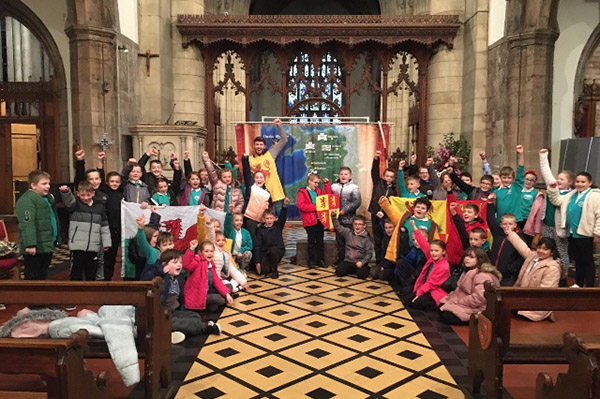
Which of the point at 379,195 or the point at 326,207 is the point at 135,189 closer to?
the point at 326,207

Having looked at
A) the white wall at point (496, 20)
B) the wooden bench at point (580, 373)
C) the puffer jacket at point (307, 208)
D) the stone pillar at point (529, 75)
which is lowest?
the wooden bench at point (580, 373)

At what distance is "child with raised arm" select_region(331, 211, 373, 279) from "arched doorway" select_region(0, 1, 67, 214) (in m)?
7.37

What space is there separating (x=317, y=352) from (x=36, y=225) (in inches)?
118

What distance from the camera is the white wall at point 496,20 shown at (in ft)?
35.5

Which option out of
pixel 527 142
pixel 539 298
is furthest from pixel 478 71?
pixel 539 298

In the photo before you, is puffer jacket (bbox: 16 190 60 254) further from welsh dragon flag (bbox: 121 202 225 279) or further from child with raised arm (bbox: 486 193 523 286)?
child with raised arm (bbox: 486 193 523 286)

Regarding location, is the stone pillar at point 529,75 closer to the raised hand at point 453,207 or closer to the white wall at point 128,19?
the raised hand at point 453,207

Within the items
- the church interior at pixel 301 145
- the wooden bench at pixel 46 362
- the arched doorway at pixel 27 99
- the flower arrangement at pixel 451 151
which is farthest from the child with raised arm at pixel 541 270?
the arched doorway at pixel 27 99

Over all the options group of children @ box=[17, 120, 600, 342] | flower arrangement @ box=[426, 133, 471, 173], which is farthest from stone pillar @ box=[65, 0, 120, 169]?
flower arrangement @ box=[426, 133, 471, 173]

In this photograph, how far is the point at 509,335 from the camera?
3311 mm

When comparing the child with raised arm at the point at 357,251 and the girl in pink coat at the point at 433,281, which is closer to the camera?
the girl in pink coat at the point at 433,281

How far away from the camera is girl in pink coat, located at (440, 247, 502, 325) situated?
488 cm

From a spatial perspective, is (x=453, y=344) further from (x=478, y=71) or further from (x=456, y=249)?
(x=478, y=71)

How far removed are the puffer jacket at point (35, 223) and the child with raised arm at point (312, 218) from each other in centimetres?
327
